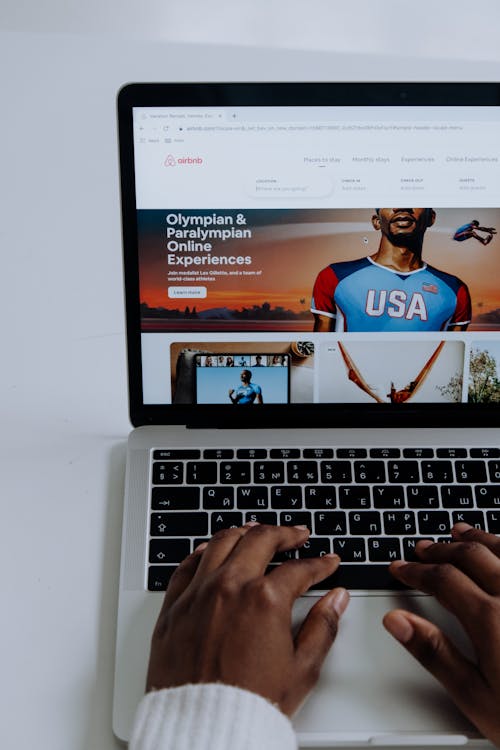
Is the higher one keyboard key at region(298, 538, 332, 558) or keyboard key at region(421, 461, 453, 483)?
keyboard key at region(421, 461, 453, 483)

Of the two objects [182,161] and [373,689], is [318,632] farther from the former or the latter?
[182,161]

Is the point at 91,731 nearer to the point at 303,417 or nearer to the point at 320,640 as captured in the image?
the point at 320,640

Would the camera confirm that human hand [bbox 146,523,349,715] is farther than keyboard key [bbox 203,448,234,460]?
No

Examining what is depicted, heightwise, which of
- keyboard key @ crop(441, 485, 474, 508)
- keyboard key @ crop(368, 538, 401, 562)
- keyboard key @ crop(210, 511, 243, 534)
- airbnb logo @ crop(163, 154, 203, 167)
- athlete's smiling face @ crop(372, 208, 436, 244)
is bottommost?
keyboard key @ crop(368, 538, 401, 562)

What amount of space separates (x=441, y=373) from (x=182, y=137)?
1.01ft

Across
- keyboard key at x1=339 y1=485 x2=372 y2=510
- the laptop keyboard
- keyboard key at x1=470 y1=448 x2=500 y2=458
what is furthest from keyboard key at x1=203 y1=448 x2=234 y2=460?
keyboard key at x1=470 y1=448 x2=500 y2=458

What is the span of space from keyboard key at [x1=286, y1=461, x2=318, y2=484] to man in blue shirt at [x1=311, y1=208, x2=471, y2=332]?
4.8 inches

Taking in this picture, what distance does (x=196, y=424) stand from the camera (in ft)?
2.21

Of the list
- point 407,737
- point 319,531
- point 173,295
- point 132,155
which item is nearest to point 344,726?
point 407,737

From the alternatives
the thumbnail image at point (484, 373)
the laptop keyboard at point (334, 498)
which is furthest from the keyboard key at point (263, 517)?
the thumbnail image at point (484, 373)

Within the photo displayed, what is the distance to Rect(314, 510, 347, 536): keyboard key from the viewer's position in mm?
603

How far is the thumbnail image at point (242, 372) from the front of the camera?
649mm

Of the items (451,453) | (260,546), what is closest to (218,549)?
(260,546)

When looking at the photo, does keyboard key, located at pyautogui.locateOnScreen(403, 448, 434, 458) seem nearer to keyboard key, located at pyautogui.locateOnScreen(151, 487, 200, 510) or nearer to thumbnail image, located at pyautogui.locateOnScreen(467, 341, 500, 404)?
thumbnail image, located at pyautogui.locateOnScreen(467, 341, 500, 404)
